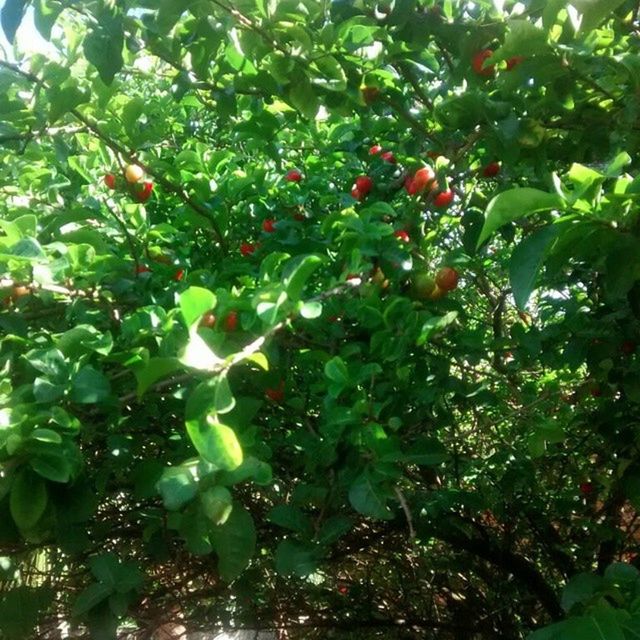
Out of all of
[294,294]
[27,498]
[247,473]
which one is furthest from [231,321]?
[27,498]

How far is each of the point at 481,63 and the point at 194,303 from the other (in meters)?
1.01

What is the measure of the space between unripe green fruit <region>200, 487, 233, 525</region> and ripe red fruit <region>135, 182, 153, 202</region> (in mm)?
1196

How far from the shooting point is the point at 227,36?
6.01 ft

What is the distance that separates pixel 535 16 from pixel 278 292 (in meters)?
0.97

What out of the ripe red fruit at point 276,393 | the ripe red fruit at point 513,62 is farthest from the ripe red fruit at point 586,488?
the ripe red fruit at point 513,62

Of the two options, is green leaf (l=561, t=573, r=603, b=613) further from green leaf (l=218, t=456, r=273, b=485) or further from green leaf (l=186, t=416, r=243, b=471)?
green leaf (l=186, t=416, r=243, b=471)

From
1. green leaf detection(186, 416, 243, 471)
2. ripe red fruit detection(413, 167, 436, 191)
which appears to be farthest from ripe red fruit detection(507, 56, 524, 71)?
green leaf detection(186, 416, 243, 471)

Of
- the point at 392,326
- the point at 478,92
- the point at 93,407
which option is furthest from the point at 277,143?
the point at 93,407

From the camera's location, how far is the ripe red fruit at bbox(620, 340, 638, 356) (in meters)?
2.21

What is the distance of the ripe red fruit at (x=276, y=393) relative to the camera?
1.83 metres

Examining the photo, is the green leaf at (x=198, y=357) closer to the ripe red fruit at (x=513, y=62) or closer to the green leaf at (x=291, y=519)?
the green leaf at (x=291, y=519)

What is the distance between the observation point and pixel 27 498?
1335 mm

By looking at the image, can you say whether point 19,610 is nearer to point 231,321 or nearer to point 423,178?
point 231,321

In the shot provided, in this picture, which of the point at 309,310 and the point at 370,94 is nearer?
the point at 309,310
